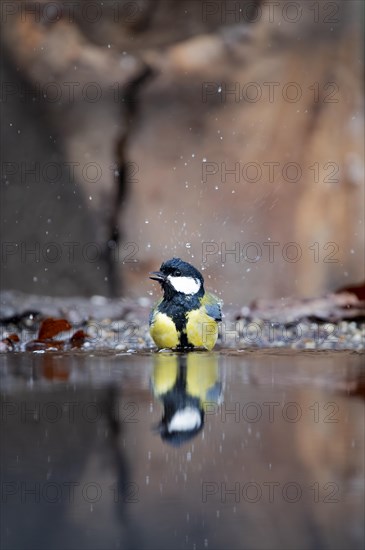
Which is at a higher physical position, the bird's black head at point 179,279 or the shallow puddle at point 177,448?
the bird's black head at point 179,279

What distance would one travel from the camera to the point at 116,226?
202 inches

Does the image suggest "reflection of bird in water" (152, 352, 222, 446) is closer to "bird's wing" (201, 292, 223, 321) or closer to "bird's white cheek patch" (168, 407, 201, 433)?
"bird's white cheek patch" (168, 407, 201, 433)

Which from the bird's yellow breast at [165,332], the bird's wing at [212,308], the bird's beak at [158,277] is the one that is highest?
the bird's beak at [158,277]

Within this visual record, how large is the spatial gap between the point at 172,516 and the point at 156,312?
2096 millimetres

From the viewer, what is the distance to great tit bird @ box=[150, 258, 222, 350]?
11.4 ft

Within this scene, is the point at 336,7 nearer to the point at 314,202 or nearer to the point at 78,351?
the point at 314,202

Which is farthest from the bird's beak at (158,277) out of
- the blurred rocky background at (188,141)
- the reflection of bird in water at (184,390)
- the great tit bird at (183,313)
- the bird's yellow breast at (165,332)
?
the blurred rocky background at (188,141)

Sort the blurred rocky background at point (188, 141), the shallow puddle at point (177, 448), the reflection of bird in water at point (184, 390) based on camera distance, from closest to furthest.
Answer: the shallow puddle at point (177, 448), the reflection of bird in water at point (184, 390), the blurred rocky background at point (188, 141)

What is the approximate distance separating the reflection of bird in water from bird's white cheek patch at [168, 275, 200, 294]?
0.83ft

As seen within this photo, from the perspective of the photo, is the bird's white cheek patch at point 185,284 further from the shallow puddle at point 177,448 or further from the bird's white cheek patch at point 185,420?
the bird's white cheek patch at point 185,420

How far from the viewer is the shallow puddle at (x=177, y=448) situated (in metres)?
1.42

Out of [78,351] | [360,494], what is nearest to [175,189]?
[78,351]

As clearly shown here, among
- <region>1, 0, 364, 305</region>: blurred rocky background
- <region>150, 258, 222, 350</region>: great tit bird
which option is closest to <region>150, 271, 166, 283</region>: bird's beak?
<region>150, 258, 222, 350</region>: great tit bird

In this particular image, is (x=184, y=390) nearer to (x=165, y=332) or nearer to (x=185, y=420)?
(x=185, y=420)
